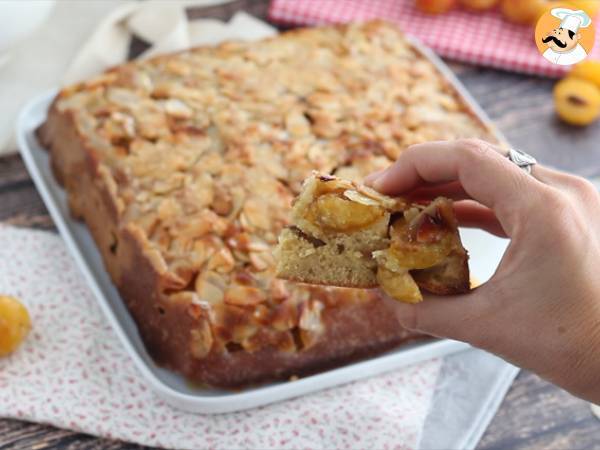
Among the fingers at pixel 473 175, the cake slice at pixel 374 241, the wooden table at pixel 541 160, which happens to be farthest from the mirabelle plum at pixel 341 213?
the wooden table at pixel 541 160

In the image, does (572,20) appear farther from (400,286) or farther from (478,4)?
(478,4)

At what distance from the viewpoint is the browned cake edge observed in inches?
66.1

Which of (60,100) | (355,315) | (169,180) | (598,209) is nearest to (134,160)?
(169,180)

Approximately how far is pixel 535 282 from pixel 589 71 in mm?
1448

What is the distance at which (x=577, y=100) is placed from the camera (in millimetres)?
2439

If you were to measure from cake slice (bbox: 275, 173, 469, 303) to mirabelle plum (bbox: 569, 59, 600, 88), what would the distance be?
130 cm

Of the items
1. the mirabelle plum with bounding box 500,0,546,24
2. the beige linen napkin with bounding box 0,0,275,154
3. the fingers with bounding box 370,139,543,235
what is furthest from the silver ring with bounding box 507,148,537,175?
the mirabelle plum with bounding box 500,0,546,24

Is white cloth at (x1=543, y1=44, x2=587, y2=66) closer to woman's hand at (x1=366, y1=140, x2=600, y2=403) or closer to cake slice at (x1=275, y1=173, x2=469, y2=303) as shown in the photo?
woman's hand at (x1=366, y1=140, x2=600, y2=403)

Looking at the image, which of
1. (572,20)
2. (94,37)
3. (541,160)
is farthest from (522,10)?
(572,20)

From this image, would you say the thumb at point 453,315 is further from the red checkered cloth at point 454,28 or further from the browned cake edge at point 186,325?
the red checkered cloth at point 454,28

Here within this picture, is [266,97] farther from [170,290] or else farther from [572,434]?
[572,434]

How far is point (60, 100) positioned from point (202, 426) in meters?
0.81

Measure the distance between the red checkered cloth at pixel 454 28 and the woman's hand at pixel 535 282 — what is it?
1.36 metres

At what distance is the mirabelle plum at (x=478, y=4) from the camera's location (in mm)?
2730
